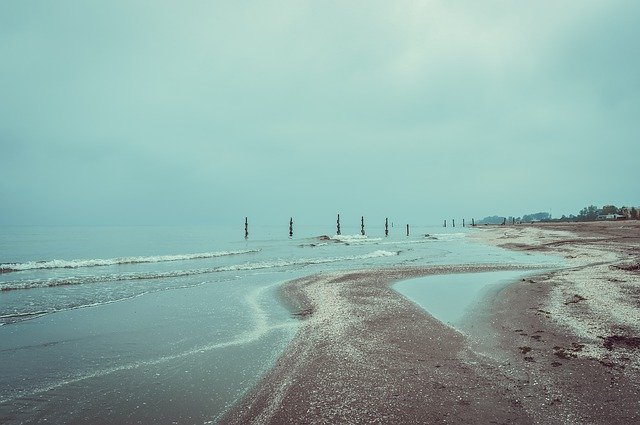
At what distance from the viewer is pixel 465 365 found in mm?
6184

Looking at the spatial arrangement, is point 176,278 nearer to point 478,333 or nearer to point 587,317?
point 478,333

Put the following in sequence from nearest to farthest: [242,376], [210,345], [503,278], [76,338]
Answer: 1. [242,376]
2. [210,345]
3. [76,338]
4. [503,278]

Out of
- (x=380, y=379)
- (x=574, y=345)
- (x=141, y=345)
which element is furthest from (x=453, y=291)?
(x=141, y=345)

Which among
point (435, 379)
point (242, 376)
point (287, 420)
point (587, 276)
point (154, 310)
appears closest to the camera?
point (287, 420)

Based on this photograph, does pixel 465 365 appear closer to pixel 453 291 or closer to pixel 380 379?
pixel 380 379

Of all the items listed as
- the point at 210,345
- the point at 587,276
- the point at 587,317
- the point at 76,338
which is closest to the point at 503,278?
the point at 587,276

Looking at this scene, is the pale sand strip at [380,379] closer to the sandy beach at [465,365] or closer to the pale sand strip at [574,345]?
the sandy beach at [465,365]

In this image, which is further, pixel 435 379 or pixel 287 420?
pixel 435 379

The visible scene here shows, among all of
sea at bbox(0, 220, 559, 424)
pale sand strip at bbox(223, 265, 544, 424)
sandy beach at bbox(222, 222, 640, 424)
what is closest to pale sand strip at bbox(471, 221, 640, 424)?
sandy beach at bbox(222, 222, 640, 424)

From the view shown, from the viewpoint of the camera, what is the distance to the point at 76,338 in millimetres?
8469

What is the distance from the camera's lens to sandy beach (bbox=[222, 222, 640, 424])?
15.1ft

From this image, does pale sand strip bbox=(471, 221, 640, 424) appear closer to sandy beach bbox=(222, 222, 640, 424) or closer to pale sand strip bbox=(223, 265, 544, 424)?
sandy beach bbox=(222, 222, 640, 424)

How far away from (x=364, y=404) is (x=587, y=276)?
1414cm

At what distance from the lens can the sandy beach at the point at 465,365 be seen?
4.61m
